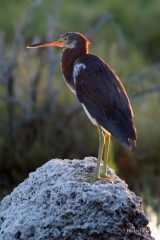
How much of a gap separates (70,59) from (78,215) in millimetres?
1416

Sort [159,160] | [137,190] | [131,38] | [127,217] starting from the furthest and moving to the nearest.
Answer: [131,38] < [159,160] < [137,190] < [127,217]

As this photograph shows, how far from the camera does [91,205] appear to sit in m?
4.01

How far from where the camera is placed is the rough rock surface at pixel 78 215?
3.97m

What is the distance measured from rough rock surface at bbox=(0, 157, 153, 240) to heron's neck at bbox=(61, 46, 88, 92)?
1.05m

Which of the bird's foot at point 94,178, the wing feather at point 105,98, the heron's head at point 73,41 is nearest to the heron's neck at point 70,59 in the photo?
the heron's head at point 73,41

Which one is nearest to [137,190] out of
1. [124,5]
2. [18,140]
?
[18,140]

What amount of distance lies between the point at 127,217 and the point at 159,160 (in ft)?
16.6

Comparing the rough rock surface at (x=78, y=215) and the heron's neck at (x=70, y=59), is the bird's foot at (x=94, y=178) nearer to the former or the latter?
the rough rock surface at (x=78, y=215)

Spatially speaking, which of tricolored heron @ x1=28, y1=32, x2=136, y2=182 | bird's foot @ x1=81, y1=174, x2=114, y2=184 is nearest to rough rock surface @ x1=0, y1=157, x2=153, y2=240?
bird's foot @ x1=81, y1=174, x2=114, y2=184

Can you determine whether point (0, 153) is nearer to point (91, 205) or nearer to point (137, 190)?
point (137, 190)

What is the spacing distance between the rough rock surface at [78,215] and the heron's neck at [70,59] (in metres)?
1.05

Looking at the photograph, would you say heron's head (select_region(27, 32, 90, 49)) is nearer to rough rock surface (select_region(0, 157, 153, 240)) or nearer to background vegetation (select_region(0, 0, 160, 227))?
→ rough rock surface (select_region(0, 157, 153, 240))

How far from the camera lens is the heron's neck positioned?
201 inches

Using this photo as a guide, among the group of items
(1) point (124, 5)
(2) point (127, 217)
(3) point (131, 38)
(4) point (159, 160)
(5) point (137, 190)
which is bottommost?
(2) point (127, 217)
